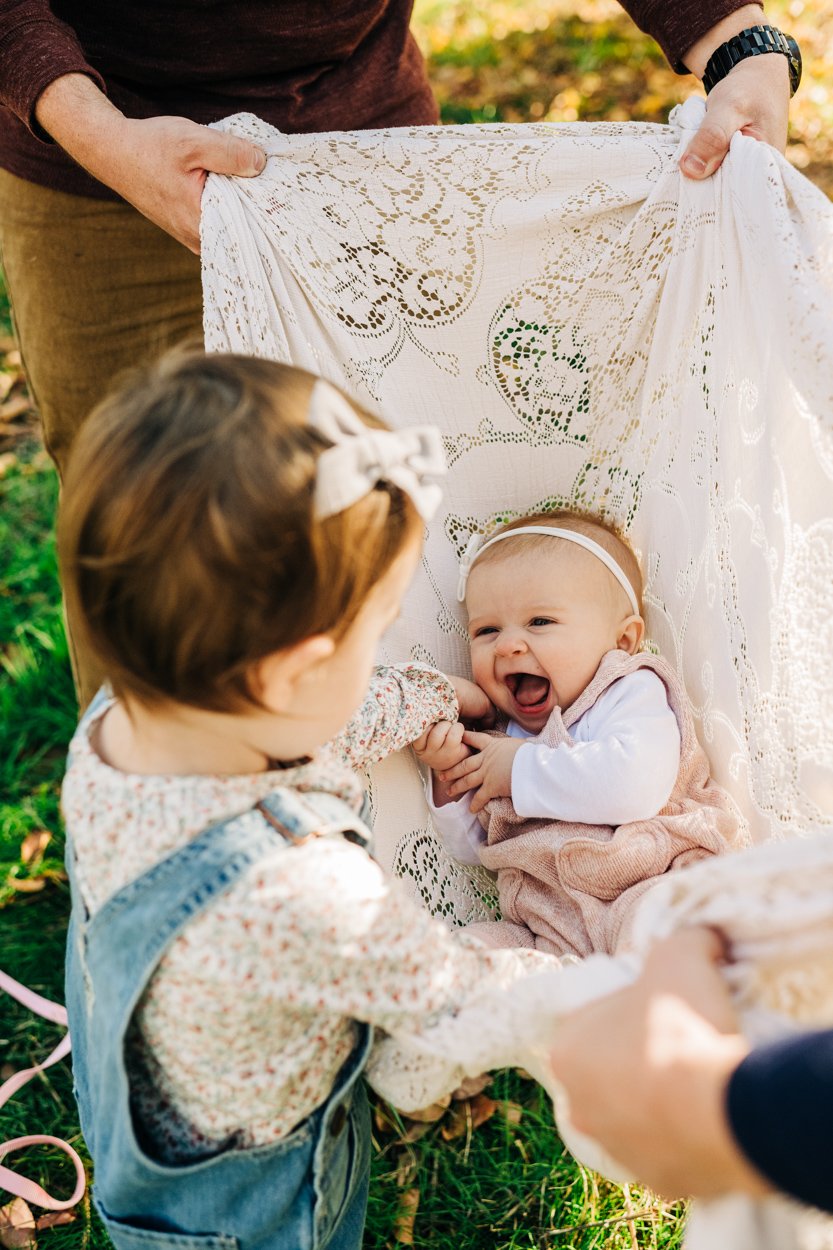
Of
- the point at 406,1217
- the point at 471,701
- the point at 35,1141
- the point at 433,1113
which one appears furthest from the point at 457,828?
Answer: the point at 35,1141

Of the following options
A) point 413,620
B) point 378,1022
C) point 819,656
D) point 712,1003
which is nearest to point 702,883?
point 712,1003

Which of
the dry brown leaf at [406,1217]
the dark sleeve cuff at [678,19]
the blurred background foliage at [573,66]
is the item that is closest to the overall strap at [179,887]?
the dry brown leaf at [406,1217]

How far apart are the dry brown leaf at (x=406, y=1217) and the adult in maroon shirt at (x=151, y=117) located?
1.08 m

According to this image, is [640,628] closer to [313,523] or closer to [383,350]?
[383,350]

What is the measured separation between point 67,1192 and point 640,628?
1315mm

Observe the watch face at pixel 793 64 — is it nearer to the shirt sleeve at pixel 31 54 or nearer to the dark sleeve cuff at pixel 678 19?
the dark sleeve cuff at pixel 678 19

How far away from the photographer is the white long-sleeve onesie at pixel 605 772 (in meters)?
1.60

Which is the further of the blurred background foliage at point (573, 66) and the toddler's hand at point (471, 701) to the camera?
the blurred background foliage at point (573, 66)

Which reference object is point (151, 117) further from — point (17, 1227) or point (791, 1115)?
point (17, 1227)

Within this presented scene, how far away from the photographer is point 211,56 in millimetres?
1720

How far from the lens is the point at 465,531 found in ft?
6.30

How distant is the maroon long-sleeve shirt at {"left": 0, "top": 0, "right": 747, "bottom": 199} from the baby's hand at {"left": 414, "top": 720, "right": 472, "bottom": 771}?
100 centimetres

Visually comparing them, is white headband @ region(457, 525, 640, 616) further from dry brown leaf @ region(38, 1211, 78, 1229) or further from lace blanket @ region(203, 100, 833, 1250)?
dry brown leaf @ region(38, 1211, 78, 1229)

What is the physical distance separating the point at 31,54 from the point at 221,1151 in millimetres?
1458
